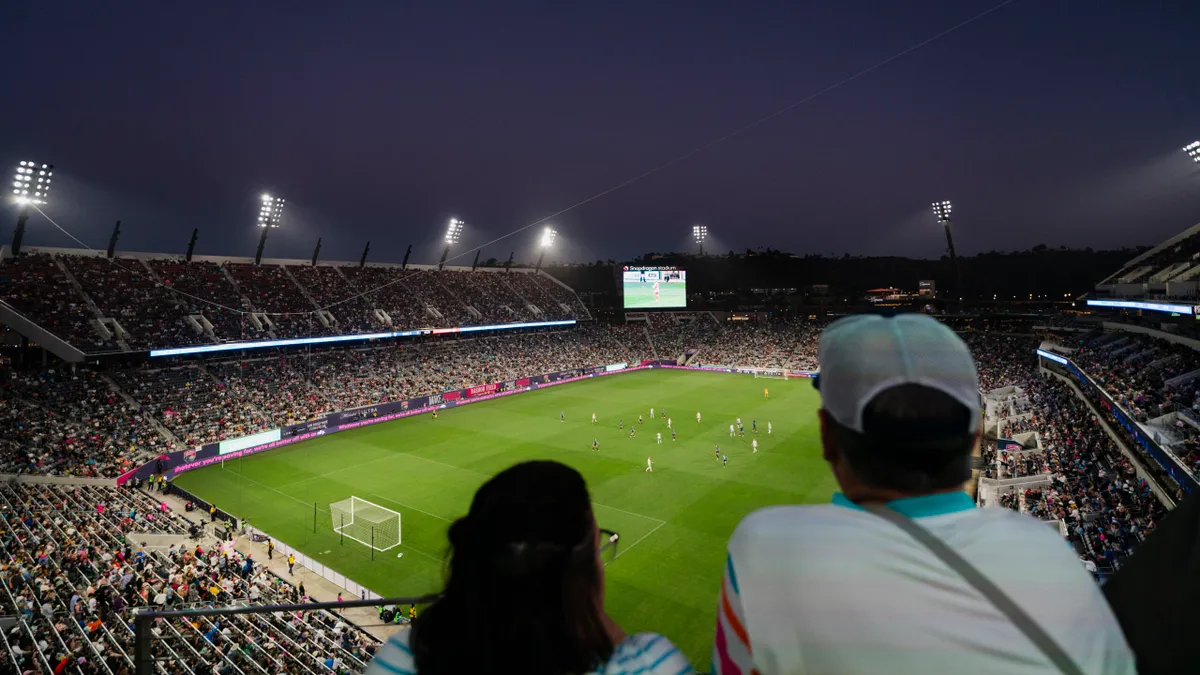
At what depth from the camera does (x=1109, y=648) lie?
112 cm

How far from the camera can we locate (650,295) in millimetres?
74750

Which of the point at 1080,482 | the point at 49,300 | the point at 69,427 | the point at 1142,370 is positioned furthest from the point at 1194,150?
the point at 49,300

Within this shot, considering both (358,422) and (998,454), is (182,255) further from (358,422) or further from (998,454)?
(998,454)

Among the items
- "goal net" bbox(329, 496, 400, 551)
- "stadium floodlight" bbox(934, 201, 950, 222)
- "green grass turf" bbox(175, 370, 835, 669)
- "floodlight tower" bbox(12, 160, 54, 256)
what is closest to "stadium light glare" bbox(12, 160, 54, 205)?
"floodlight tower" bbox(12, 160, 54, 256)

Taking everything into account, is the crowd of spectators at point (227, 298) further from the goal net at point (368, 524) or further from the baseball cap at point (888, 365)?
the baseball cap at point (888, 365)

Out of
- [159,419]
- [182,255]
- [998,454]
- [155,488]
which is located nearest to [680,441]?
[998,454]

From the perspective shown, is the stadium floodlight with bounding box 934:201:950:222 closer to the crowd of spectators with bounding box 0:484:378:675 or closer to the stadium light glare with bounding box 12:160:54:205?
the crowd of spectators with bounding box 0:484:378:675

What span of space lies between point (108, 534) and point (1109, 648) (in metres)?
26.5

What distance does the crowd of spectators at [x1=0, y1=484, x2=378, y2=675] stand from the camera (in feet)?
41.3

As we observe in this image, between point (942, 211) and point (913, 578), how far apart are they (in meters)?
65.3

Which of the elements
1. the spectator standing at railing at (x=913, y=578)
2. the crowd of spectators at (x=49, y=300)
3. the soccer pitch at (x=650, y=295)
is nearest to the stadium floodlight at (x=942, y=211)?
the soccer pitch at (x=650, y=295)

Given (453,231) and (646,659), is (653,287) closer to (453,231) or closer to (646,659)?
(453,231)

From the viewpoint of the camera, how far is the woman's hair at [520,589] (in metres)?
1.38

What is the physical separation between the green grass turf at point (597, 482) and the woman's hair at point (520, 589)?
14374 millimetres
